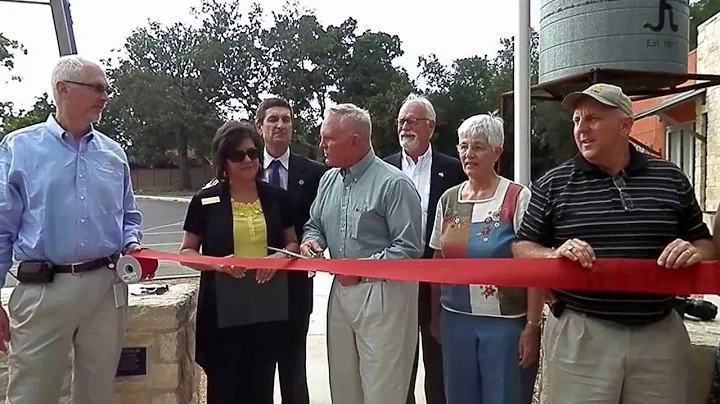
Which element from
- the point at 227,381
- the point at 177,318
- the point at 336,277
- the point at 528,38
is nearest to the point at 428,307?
the point at 336,277

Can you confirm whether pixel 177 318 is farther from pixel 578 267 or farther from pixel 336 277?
pixel 578 267

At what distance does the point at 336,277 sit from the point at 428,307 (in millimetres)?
796

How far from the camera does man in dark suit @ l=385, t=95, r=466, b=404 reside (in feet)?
11.4

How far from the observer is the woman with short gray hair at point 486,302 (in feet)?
8.80

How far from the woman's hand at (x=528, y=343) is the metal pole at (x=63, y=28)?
3.69 m

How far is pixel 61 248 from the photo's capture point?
2668mm

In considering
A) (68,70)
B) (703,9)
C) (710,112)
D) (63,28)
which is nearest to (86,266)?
(68,70)

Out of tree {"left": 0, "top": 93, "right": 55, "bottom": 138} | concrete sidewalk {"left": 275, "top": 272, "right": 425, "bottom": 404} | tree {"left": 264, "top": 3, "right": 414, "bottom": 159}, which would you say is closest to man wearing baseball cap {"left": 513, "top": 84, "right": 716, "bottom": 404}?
concrete sidewalk {"left": 275, "top": 272, "right": 425, "bottom": 404}

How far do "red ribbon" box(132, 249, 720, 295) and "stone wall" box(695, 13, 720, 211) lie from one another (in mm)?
11194

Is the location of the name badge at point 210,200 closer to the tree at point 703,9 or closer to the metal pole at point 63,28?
the metal pole at point 63,28

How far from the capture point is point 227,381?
301 cm

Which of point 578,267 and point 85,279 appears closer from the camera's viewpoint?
point 578,267

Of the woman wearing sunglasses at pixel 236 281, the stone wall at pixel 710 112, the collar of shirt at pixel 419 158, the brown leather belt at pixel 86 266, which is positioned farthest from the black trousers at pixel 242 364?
the stone wall at pixel 710 112

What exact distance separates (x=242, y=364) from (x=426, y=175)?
4.75ft
